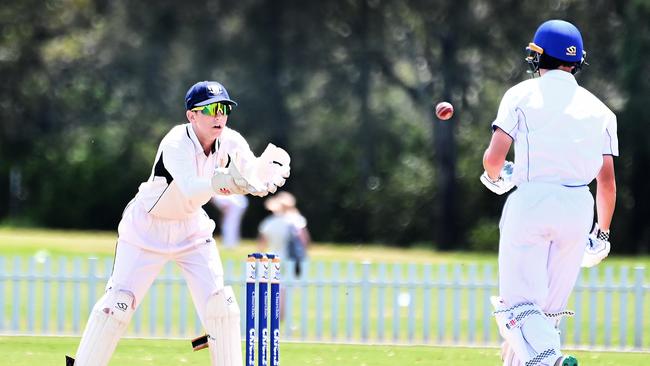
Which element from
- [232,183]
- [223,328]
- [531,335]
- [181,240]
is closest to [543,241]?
[531,335]

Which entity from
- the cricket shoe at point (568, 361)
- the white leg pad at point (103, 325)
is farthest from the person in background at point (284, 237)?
the cricket shoe at point (568, 361)

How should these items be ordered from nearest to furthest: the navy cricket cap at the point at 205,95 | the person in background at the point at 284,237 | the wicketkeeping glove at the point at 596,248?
the wicketkeeping glove at the point at 596,248 < the navy cricket cap at the point at 205,95 < the person in background at the point at 284,237

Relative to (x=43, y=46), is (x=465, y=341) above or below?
below

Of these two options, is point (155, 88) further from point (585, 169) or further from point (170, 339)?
point (585, 169)

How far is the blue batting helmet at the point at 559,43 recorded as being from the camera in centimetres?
645

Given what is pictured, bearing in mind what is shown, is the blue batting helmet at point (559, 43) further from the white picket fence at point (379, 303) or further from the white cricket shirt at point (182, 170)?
the white picket fence at point (379, 303)

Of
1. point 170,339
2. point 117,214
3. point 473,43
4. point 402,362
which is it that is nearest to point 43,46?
point 117,214

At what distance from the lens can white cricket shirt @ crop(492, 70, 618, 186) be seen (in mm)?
6258

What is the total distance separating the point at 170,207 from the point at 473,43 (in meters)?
24.3

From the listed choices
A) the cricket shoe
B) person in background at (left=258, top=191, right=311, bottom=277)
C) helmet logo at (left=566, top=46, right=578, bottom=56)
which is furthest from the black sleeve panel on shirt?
person in background at (left=258, top=191, right=311, bottom=277)

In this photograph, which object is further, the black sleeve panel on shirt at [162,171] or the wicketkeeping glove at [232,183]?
the black sleeve panel on shirt at [162,171]

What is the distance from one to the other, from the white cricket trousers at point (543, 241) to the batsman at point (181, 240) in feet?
3.96

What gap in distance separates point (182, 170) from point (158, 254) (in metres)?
0.61

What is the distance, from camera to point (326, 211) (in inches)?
1387
